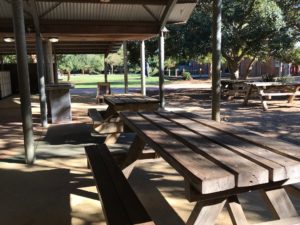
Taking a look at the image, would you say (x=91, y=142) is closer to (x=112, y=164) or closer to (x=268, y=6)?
(x=112, y=164)

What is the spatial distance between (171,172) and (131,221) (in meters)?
2.54

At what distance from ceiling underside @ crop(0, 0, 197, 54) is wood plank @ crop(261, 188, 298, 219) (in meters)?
6.53

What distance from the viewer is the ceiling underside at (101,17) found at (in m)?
8.49

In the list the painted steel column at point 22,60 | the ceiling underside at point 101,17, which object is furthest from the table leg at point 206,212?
the ceiling underside at point 101,17

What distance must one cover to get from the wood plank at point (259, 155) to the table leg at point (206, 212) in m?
0.35

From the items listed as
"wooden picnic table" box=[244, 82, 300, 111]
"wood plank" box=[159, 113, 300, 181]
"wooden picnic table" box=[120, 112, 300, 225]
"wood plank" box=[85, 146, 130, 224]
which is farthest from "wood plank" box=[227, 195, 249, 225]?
"wooden picnic table" box=[244, 82, 300, 111]

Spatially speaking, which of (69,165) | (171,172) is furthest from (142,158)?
(69,165)

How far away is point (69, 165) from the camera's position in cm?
520

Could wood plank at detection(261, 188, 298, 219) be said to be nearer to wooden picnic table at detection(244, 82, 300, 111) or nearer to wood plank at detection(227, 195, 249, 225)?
wood plank at detection(227, 195, 249, 225)

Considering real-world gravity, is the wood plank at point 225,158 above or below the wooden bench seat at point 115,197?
above

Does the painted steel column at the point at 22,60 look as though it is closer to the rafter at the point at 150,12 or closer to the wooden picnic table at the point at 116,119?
the wooden picnic table at the point at 116,119

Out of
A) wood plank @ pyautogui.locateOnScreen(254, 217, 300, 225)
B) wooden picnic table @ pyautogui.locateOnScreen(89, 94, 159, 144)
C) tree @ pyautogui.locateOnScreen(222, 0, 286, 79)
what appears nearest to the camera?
wood plank @ pyautogui.locateOnScreen(254, 217, 300, 225)

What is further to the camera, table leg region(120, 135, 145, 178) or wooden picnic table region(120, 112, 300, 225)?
table leg region(120, 135, 145, 178)

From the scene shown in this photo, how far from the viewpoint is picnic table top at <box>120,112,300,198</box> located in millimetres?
1866
